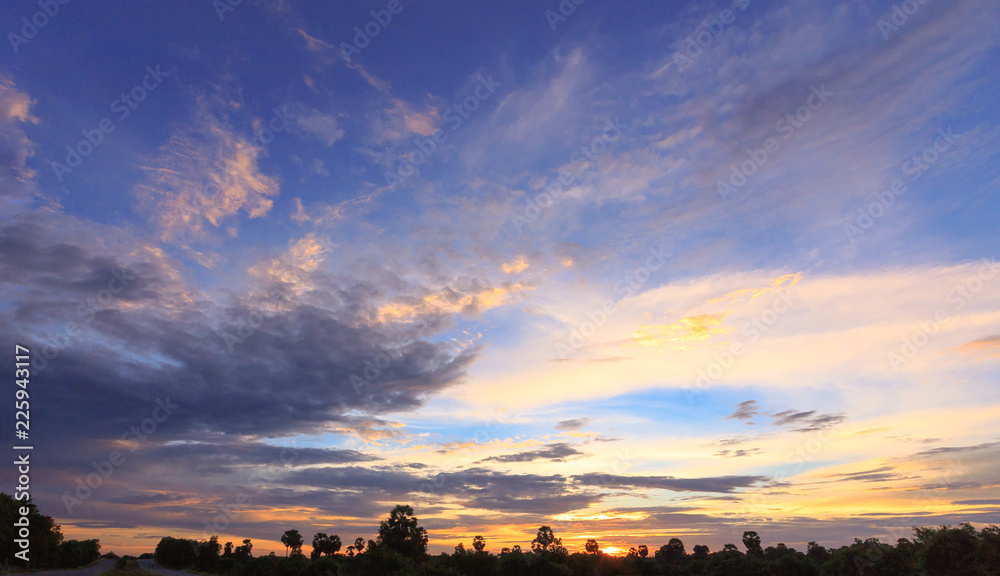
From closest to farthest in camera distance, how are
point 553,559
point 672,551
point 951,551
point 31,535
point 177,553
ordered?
point 951,551 < point 553,559 < point 31,535 < point 177,553 < point 672,551

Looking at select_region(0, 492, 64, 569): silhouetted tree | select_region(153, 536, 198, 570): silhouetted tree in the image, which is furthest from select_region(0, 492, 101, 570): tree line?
select_region(153, 536, 198, 570): silhouetted tree

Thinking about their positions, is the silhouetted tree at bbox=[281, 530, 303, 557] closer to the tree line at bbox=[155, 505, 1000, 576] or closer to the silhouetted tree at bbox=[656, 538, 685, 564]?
the tree line at bbox=[155, 505, 1000, 576]

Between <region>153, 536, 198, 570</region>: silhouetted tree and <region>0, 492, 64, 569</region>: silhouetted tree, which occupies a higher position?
<region>0, 492, 64, 569</region>: silhouetted tree

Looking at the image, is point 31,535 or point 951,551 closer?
point 951,551

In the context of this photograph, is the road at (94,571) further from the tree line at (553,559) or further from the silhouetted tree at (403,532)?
the silhouetted tree at (403,532)

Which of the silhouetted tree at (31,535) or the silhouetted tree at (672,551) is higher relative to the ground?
the silhouetted tree at (31,535)

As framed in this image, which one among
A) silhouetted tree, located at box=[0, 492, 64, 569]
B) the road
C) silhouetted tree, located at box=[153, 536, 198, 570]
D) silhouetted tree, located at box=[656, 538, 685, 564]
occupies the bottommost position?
silhouetted tree, located at box=[656, 538, 685, 564]

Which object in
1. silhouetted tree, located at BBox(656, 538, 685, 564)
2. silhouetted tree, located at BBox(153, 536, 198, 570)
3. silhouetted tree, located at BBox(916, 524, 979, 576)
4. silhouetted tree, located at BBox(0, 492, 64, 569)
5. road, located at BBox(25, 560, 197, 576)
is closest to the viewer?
silhouetted tree, located at BBox(916, 524, 979, 576)

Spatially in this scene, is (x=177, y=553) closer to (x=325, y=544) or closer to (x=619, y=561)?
(x=325, y=544)

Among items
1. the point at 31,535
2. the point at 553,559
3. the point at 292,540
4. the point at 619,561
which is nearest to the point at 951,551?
the point at 553,559

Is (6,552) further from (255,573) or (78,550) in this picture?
(78,550)

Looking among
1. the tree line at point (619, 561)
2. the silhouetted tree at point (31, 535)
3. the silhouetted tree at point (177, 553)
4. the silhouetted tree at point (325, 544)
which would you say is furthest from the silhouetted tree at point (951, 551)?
the silhouetted tree at point (177, 553)

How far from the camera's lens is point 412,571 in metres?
59.3

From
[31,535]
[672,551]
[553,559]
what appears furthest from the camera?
[672,551]
